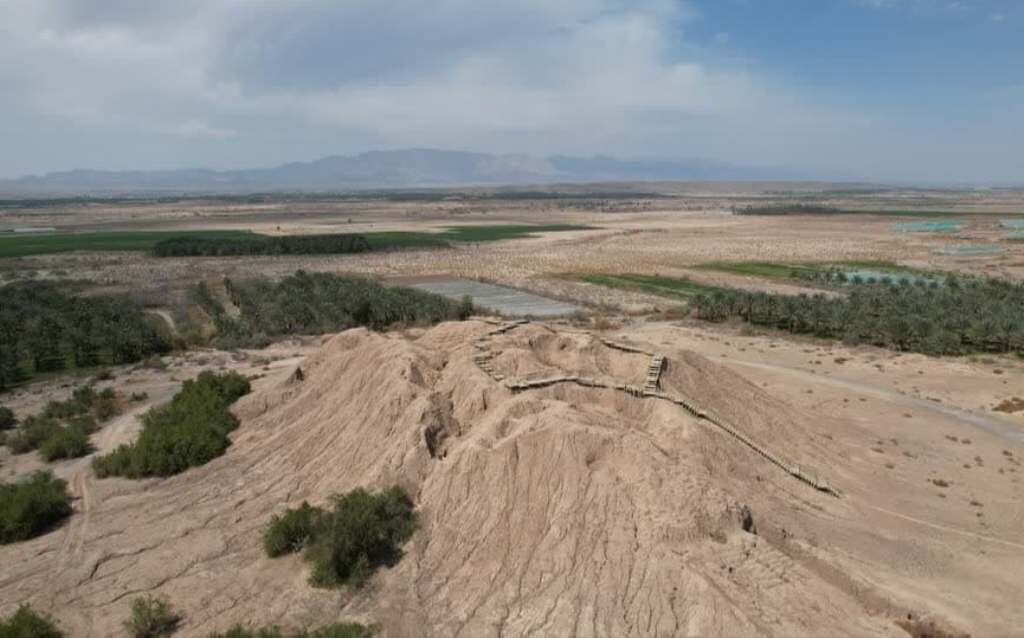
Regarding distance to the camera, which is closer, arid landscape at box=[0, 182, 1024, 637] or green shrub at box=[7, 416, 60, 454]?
arid landscape at box=[0, 182, 1024, 637]

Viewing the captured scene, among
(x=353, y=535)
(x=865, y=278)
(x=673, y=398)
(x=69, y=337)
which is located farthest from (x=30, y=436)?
(x=865, y=278)

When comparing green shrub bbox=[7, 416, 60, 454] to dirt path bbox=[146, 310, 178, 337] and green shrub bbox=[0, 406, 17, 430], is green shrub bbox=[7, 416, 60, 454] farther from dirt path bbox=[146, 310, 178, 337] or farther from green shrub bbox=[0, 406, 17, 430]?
dirt path bbox=[146, 310, 178, 337]

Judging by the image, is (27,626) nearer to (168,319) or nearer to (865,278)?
(168,319)

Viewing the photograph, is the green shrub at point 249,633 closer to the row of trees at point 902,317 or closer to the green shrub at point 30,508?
the green shrub at point 30,508

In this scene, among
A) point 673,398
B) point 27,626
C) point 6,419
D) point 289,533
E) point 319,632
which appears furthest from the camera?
point 6,419

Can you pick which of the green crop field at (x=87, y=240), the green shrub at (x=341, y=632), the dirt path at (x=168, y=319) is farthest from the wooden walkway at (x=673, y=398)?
the green crop field at (x=87, y=240)

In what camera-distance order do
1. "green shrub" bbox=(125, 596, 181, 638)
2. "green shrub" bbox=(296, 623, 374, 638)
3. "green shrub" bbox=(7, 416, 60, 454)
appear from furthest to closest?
"green shrub" bbox=(7, 416, 60, 454)
"green shrub" bbox=(125, 596, 181, 638)
"green shrub" bbox=(296, 623, 374, 638)

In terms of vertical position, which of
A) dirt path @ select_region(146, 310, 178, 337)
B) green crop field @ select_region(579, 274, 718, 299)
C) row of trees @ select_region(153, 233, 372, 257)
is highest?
row of trees @ select_region(153, 233, 372, 257)

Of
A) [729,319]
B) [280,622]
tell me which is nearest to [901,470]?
[280,622]

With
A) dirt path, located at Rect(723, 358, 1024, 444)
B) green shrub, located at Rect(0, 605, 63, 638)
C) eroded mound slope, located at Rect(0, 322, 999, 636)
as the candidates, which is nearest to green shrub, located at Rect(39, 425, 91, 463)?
eroded mound slope, located at Rect(0, 322, 999, 636)
